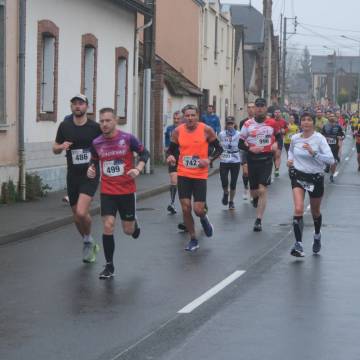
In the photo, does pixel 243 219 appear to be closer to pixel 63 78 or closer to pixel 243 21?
pixel 63 78

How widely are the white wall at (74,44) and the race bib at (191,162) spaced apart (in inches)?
289

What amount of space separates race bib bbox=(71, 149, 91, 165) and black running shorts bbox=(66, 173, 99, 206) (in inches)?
6.3

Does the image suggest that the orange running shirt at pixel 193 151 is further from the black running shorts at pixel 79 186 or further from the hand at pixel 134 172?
the hand at pixel 134 172

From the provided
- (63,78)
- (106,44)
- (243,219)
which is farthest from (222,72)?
(243,219)

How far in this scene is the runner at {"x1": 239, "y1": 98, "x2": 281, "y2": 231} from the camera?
600 inches

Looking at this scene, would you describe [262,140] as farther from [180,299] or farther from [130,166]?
[180,299]

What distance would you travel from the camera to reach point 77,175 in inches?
459

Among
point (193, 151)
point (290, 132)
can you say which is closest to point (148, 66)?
point (290, 132)

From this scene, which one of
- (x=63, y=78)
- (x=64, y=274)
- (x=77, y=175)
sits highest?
(x=63, y=78)

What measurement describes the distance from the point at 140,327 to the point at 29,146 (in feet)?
38.7

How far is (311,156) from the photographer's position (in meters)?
12.1

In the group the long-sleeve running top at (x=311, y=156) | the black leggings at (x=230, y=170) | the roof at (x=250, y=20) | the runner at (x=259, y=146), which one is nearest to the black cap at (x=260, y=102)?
the runner at (x=259, y=146)

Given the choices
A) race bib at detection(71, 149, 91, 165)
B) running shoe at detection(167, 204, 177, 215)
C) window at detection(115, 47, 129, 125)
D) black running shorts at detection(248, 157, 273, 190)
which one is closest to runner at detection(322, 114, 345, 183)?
window at detection(115, 47, 129, 125)

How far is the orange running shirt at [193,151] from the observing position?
12.6 metres
